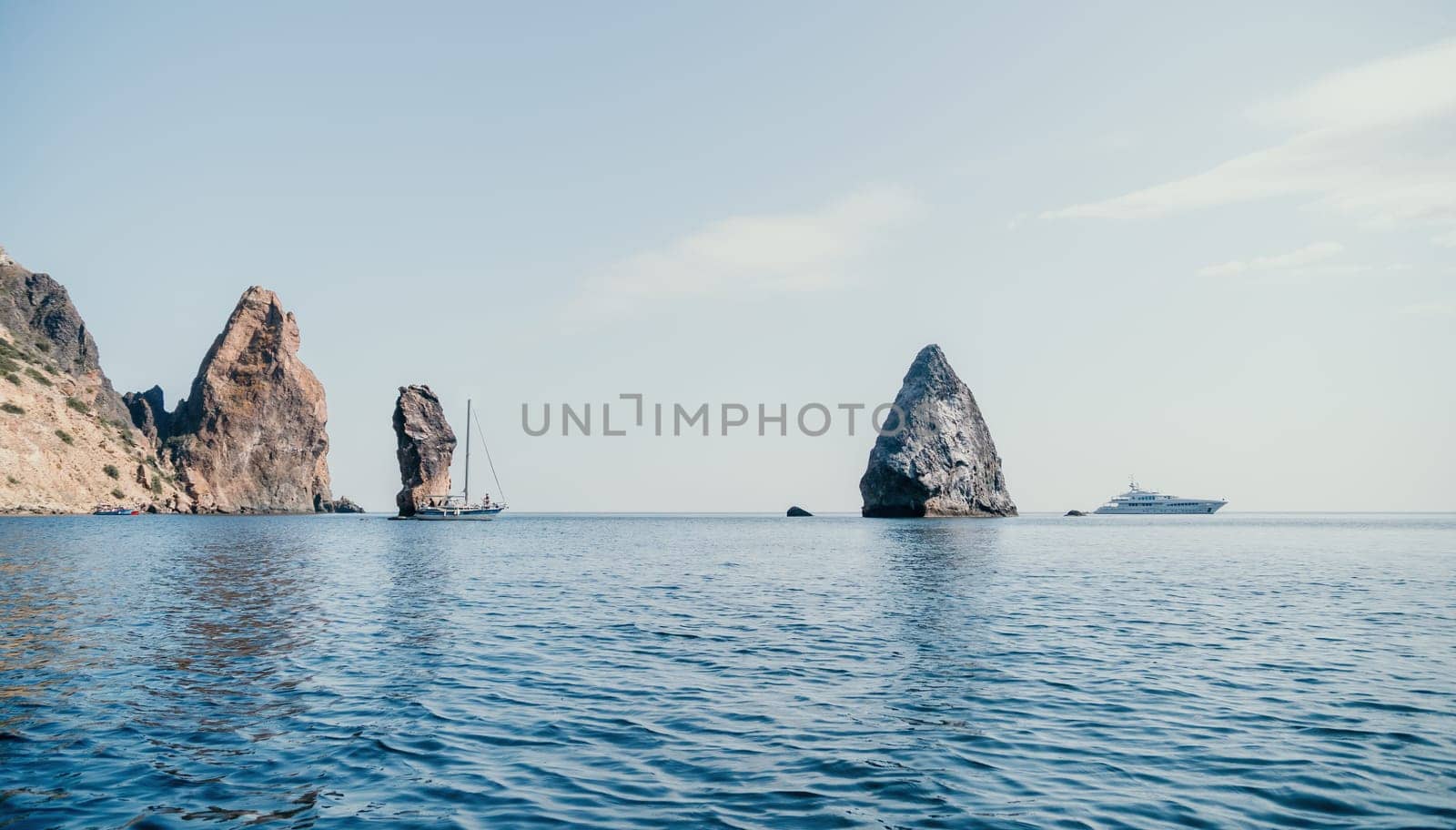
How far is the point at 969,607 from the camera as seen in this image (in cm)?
3158

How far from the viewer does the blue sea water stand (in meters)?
10.5

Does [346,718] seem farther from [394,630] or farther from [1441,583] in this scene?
[1441,583]

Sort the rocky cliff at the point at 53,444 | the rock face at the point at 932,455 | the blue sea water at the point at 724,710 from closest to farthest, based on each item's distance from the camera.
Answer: the blue sea water at the point at 724,710
the rocky cliff at the point at 53,444
the rock face at the point at 932,455

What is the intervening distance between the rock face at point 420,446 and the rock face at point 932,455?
90.8 metres

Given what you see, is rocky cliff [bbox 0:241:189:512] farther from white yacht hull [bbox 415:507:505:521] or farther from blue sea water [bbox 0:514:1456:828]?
blue sea water [bbox 0:514:1456:828]

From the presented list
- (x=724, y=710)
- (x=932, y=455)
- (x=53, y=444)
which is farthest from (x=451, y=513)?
(x=724, y=710)

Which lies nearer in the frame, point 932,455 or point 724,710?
point 724,710

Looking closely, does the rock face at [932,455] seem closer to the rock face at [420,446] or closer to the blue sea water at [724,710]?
the rock face at [420,446]

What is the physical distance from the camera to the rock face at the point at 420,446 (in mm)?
171625

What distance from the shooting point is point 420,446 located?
171875 mm

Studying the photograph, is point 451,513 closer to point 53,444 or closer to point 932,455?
point 53,444

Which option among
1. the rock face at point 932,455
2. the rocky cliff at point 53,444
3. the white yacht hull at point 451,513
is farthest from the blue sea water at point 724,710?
the rocky cliff at point 53,444

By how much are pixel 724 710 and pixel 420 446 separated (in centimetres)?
16870

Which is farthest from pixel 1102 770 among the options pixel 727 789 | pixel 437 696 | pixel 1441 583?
pixel 1441 583
